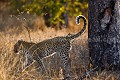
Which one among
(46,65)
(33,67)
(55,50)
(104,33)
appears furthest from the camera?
(46,65)

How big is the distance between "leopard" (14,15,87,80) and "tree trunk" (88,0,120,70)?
0.98 feet

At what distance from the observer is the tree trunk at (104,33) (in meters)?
8.30

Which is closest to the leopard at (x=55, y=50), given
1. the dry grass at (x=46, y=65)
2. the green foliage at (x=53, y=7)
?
the dry grass at (x=46, y=65)

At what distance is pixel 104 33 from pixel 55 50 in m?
1.23

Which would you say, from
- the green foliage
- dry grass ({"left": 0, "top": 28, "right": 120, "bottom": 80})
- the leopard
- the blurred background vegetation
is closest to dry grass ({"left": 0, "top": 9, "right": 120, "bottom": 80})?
dry grass ({"left": 0, "top": 28, "right": 120, "bottom": 80})

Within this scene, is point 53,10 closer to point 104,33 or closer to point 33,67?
point 33,67

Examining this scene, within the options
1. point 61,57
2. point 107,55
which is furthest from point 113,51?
point 61,57

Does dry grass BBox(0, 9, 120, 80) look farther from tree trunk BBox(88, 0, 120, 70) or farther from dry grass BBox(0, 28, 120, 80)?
tree trunk BBox(88, 0, 120, 70)

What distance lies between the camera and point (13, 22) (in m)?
22.6

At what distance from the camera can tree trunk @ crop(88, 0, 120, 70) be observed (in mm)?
8297

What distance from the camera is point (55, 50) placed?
29.8ft

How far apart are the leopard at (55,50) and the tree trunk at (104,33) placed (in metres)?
0.30

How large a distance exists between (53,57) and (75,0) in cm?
936

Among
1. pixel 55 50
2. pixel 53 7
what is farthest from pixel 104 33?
pixel 53 7
